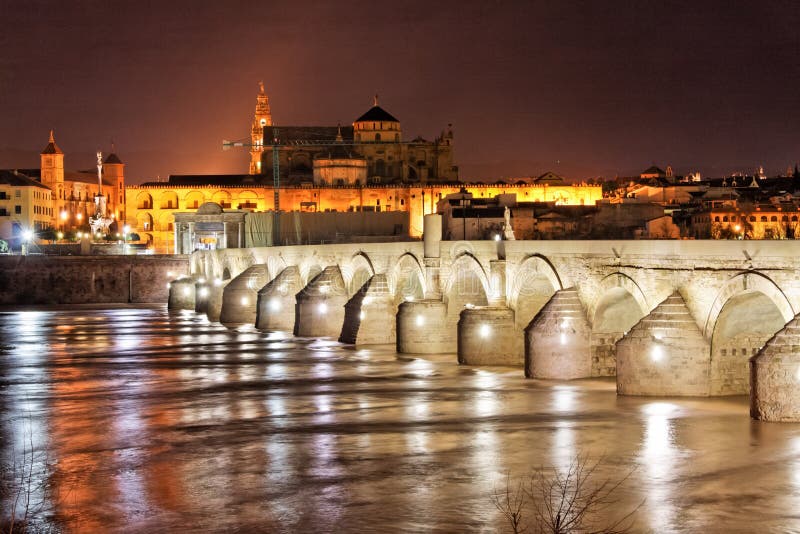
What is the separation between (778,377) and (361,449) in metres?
7.80

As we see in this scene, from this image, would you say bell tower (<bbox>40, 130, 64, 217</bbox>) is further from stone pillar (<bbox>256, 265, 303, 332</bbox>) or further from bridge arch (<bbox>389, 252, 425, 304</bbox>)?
bridge arch (<bbox>389, 252, 425, 304</bbox>)

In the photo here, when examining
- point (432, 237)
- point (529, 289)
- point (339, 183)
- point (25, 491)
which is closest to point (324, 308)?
point (432, 237)

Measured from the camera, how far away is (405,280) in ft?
133

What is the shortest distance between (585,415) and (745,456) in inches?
181

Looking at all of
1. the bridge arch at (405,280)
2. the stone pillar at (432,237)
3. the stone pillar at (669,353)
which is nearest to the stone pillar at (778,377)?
the stone pillar at (669,353)

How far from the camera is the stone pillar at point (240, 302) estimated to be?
5512 centimetres

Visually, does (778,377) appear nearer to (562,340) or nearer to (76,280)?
(562,340)

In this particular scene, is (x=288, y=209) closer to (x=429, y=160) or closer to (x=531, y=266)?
(x=429, y=160)

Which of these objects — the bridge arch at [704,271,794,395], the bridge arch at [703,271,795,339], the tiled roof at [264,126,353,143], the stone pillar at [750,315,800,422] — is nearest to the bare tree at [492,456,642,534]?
the stone pillar at [750,315,800,422]

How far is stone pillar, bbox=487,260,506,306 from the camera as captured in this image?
32.8 metres

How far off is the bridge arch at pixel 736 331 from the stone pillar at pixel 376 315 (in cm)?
1694

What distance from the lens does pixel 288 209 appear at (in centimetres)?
11838

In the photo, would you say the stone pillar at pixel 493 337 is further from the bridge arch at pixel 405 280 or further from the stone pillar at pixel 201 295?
the stone pillar at pixel 201 295

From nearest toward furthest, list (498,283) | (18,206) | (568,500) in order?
(568,500), (498,283), (18,206)
